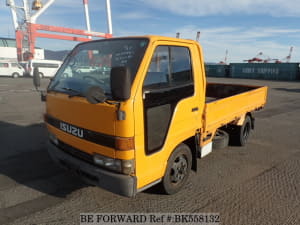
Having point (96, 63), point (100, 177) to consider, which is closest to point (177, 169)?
point (100, 177)

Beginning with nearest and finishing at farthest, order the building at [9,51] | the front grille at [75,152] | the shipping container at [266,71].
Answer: the front grille at [75,152] → the shipping container at [266,71] → the building at [9,51]

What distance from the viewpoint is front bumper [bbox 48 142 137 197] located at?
235cm

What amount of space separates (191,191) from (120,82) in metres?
2.09

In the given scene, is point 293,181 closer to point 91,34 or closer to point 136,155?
point 136,155

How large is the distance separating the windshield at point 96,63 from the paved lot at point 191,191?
1469 millimetres

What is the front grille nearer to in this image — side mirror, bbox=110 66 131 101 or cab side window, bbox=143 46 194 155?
cab side window, bbox=143 46 194 155

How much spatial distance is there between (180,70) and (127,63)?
31.8 inches

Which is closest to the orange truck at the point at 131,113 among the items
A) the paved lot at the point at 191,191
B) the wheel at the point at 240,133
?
the paved lot at the point at 191,191

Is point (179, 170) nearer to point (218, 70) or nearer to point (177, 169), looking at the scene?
point (177, 169)

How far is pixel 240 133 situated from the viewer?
4.98 meters

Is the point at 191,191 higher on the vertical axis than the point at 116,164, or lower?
lower

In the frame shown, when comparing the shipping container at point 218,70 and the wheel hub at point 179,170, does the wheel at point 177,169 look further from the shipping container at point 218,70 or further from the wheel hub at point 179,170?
the shipping container at point 218,70

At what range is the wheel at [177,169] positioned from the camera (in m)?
2.94

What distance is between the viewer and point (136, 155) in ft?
7.87
